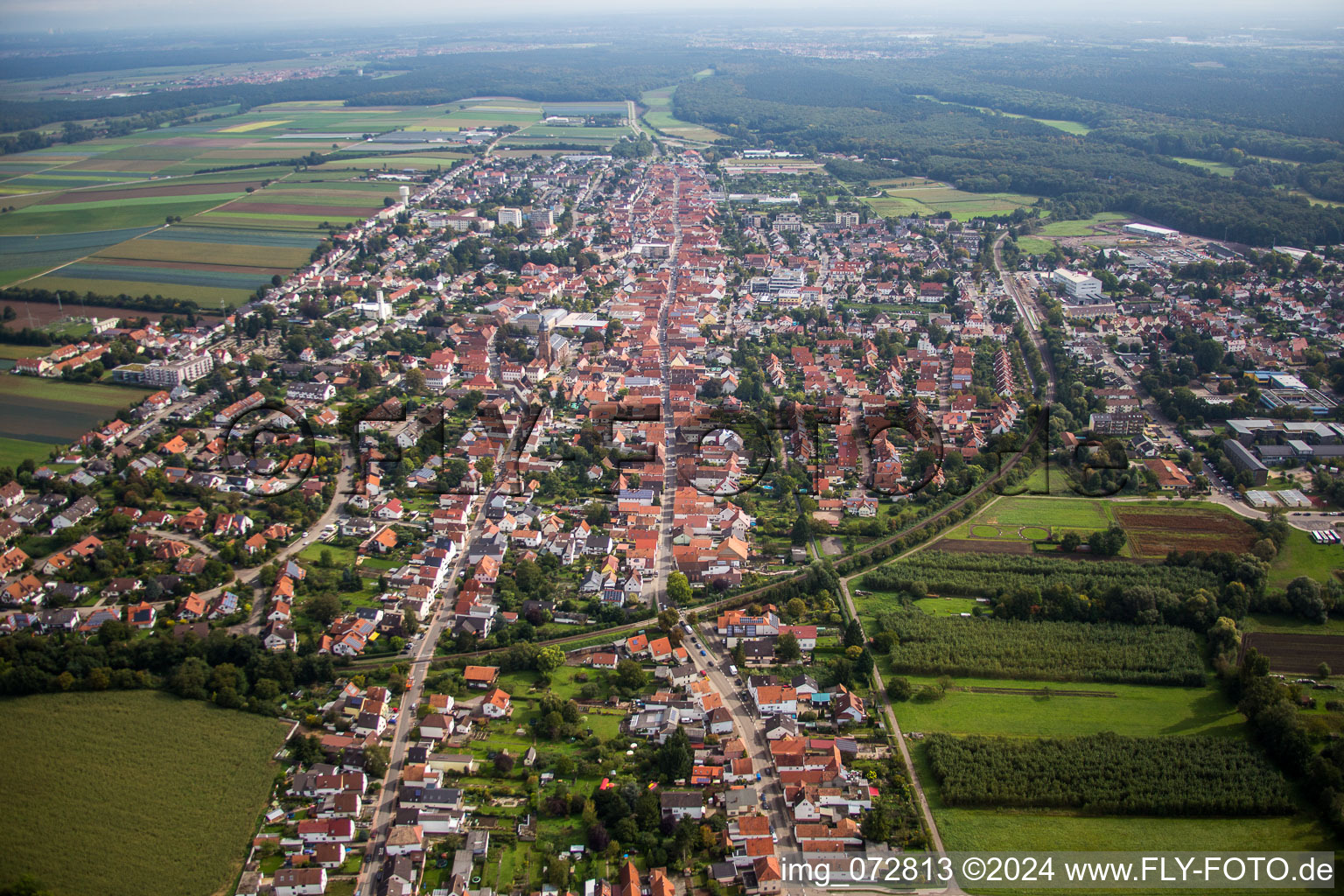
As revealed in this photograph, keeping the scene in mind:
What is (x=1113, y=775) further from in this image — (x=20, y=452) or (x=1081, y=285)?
(x=1081, y=285)

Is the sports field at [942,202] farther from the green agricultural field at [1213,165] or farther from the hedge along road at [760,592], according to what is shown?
the hedge along road at [760,592]

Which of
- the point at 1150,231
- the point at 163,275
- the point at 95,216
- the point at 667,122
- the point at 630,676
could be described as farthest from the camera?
the point at 667,122

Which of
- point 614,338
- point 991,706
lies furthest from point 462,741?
point 614,338

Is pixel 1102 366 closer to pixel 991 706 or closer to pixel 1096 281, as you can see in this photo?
pixel 1096 281

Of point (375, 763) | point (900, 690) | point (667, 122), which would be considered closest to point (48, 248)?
point (375, 763)

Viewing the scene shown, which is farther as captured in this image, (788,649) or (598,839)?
(788,649)

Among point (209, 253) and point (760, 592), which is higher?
point (209, 253)

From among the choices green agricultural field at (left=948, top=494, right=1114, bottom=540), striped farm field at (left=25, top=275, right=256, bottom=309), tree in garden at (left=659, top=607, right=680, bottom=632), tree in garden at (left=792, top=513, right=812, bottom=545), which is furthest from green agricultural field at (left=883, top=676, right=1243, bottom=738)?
striped farm field at (left=25, top=275, right=256, bottom=309)
